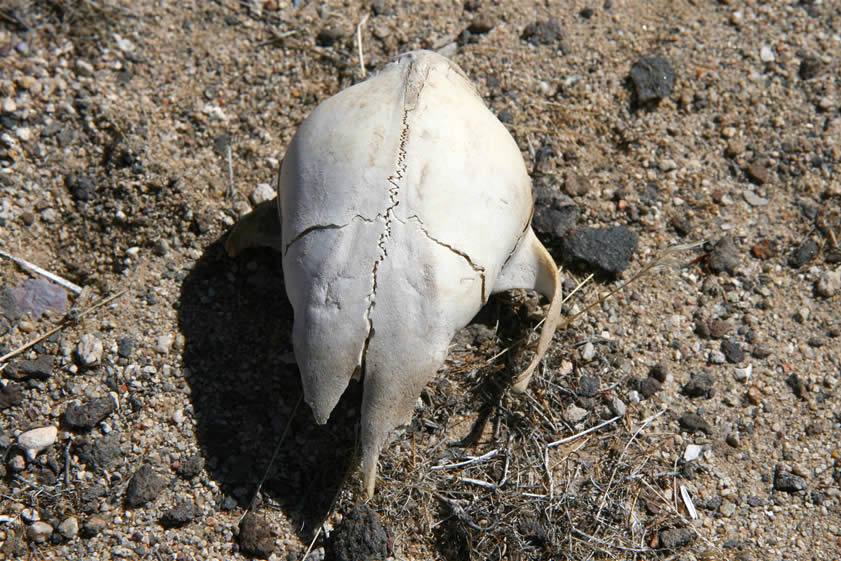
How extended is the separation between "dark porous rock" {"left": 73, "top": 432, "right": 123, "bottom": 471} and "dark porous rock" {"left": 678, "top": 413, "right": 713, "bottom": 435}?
2.07 meters

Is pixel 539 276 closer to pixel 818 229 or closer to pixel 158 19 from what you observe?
pixel 818 229

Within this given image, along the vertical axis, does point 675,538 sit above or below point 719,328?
below

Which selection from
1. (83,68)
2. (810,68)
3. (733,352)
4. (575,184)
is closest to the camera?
(733,352)

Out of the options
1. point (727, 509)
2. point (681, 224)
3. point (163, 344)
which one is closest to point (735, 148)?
point (681, 224)

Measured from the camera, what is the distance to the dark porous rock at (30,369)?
263 centimetres

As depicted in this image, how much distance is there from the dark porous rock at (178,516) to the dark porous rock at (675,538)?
1653 mm

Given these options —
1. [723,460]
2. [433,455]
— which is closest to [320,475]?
[433,455]

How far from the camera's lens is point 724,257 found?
9.77 feet

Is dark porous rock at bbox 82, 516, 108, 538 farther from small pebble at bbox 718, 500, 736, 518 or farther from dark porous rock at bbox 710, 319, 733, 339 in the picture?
dark porous rock at bbox 710, 319, 733, 339

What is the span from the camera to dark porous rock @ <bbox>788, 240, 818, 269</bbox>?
300cm

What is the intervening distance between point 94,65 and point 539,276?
7.15 ft

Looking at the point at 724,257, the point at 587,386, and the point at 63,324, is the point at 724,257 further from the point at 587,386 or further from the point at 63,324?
the point at 63,324

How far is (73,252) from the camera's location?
9.55 feet

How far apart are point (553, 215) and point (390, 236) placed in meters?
1.11
